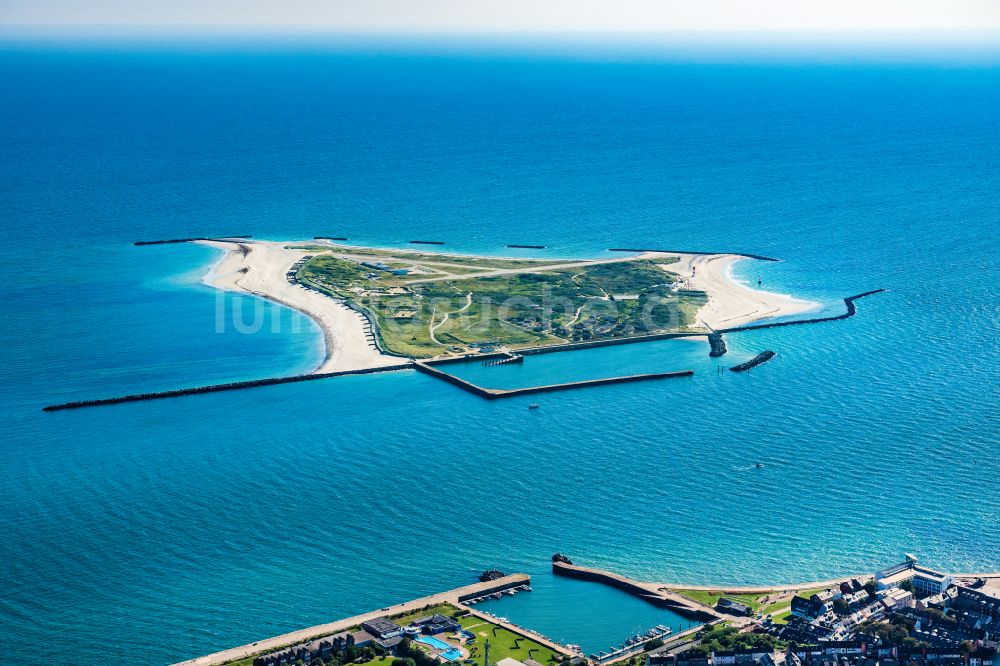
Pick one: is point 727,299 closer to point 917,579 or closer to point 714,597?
point 917,579

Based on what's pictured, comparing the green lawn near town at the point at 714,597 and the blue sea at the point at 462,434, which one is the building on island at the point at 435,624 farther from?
the green lawn near town at the point at 714,597

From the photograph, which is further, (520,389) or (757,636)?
(520,389)

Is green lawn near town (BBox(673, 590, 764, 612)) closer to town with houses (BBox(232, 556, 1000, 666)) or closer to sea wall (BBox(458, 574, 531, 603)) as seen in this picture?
town with houses (BBox(232, 556, 1000, 666))

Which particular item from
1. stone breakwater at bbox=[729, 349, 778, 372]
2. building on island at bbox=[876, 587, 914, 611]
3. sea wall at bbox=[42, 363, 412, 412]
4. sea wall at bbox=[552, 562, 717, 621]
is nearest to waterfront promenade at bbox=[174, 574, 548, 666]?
sea wall at bbox=[552, 562, 717, 621]

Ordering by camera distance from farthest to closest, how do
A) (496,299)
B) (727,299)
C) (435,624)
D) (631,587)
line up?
Result: (727,299) < (496,299) < (631,587) < (435,624)

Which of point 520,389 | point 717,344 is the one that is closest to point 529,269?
point 717,344

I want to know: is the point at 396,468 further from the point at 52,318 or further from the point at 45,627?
the point at 52,318

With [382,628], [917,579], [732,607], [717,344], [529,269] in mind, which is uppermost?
[529,269]
